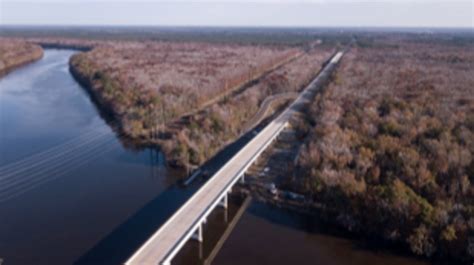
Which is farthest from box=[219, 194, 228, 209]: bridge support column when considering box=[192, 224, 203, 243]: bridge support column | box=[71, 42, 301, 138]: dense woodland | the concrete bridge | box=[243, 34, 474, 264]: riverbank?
box=[71, 42, 301, 138]: dense woodland

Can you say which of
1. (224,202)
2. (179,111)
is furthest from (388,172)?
(179,111)

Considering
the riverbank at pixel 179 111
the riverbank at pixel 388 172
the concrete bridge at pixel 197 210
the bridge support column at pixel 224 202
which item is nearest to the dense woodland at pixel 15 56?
the riverbank at pixel 179 111

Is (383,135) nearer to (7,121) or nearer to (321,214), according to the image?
(321,214)

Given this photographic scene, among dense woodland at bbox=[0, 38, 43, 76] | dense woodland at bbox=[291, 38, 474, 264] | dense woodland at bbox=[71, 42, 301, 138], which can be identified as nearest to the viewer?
dense woodland at bbox=[291, 38, 474, 264]

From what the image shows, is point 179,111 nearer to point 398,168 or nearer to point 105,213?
point 105,213

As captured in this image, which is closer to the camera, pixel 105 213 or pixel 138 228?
pixel 138 228

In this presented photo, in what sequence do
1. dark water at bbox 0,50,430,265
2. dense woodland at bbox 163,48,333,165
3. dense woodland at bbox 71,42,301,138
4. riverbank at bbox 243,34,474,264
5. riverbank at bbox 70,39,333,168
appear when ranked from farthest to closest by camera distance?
1. dense woodland at bbox 71,42,301,138
2. riverbank at bbox 70,39,333,168
3. dense woodland at bbox 163,48,333,165
4. dark water at bbox 0,50,430,265
5. riverbank at bbox 243,34,474,264

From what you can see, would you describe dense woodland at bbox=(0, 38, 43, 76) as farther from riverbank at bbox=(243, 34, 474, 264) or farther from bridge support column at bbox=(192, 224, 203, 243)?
bridge support column at bbox=(192, 224, 203, 243)
